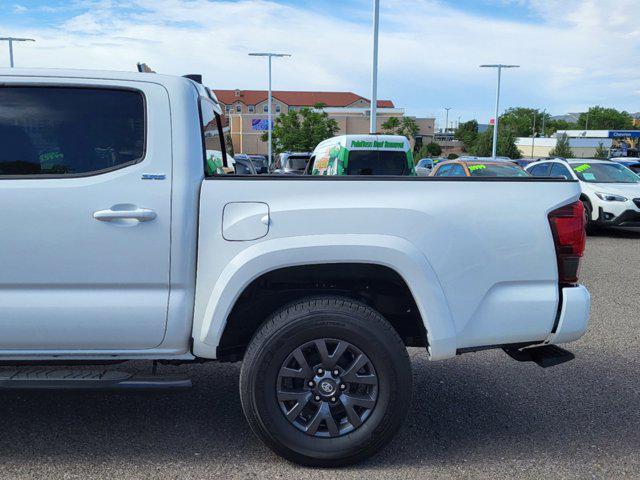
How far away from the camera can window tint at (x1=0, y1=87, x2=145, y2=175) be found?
3.25 m

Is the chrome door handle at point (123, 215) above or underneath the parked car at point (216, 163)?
underneath

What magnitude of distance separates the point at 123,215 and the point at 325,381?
4.28ft

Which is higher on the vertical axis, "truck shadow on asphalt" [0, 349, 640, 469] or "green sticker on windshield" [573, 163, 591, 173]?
"green sticker on windshield" [573, 163, 591, 173]

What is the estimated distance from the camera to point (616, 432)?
379 centimetres

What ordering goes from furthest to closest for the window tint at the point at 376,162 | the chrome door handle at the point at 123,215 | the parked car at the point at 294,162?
1. the parked car at the point at 294,162
2. the window tint at the point at 376,162
3. the chrome door handle at the point at 123,215

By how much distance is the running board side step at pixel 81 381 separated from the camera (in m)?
3.16

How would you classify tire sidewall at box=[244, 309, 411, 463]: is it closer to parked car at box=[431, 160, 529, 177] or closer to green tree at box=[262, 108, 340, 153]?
parked car at box=[431, 160, 529, 177]

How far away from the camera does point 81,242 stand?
10.2 ft

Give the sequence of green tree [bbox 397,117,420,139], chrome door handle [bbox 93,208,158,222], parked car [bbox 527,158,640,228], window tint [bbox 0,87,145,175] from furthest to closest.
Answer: green tree [bbox 397,117,420,139] < parked car [bbox 527,158,640,228] < window tint [bbox 0,87,145,175] < chrome door handle [bbox 93,208,158,222]

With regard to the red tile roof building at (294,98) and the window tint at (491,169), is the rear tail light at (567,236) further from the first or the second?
the red tile roof building at (294,98)

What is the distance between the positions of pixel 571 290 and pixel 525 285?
0.81 ft

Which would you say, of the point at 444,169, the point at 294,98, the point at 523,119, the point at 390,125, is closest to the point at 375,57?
the point at 444,169

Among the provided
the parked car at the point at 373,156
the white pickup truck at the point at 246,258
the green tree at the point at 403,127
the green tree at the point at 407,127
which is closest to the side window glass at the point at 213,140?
the white pickup truck at the point at 246,258

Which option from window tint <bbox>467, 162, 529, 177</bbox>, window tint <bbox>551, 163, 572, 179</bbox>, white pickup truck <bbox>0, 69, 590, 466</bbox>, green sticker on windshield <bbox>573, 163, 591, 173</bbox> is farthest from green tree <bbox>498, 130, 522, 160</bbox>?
white pickup truck <bbox>0, 69, 590, 466</bbox>
